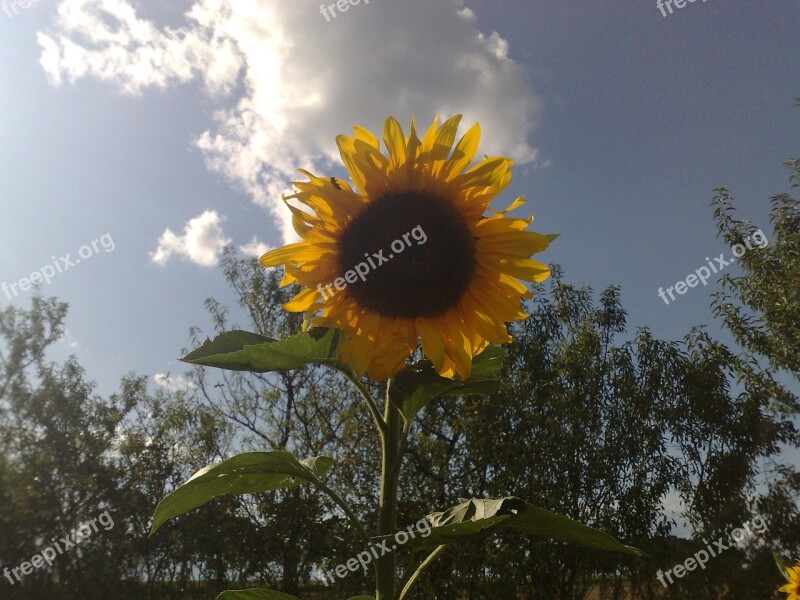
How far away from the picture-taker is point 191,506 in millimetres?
1021

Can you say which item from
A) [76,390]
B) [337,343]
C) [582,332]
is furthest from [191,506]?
[76,390]

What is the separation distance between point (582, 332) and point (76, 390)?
40.0ft

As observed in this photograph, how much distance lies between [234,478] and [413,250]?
1.69 ft

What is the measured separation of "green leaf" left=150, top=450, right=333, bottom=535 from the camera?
97cm

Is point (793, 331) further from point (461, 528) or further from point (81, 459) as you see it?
point (81, 459)

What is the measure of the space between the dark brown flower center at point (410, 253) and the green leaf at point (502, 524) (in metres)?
0.38

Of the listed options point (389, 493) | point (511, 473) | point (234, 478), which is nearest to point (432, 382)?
point (389, 493)

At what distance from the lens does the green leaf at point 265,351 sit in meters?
0.96

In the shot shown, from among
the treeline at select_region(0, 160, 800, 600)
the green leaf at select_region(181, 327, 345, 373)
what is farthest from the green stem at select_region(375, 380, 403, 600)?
the treeline at select_region(0, 160, 800, 600)

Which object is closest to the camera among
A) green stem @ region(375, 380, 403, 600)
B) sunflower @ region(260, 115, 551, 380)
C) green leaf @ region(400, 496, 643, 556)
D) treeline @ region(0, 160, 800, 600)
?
green leaf @ region(400, 496, 643, 556)

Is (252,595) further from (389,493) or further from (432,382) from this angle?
(432,382)

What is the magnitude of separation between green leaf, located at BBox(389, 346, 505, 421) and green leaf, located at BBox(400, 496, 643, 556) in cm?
19

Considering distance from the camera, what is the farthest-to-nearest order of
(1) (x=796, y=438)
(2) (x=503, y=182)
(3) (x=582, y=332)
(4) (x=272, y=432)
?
1. (4) (x=272, y=432)
2. (3) (x=582, y=332)
3. (1) (x=796, y=438)
4. (2) (x=503, y=182)

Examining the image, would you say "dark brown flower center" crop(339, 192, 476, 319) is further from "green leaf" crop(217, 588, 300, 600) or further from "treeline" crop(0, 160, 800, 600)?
"treeline" crop(0, 160, 800, 600)
